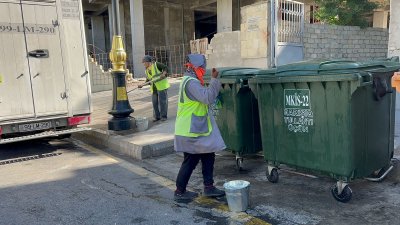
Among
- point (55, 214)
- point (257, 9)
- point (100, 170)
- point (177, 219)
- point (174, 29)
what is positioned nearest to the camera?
point (177, 219)

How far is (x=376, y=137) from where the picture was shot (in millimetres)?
3971

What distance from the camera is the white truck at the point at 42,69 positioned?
6.14 m

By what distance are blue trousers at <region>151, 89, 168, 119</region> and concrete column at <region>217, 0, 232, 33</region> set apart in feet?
36.9

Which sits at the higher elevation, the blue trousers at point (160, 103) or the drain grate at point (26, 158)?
the blue trousers at point (160, 103)

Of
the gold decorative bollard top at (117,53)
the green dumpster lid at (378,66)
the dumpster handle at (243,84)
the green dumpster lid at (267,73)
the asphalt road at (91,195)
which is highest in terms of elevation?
the gold decorative bollard top at (117,53)

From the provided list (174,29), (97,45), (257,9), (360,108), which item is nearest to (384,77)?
(360,108)

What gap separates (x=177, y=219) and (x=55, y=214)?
131cm

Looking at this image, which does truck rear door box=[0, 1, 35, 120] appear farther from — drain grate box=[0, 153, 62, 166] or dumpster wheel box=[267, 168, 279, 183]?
dumpster wheel box=[267, 168, 279, 183]

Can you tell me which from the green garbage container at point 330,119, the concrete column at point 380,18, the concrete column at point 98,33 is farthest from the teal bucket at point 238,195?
the concrete column at point 98,33

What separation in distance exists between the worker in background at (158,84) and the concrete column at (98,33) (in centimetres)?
1796

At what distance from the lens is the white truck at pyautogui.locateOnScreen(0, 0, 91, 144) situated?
242 inches

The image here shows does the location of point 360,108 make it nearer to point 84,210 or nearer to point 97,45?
point 84,210

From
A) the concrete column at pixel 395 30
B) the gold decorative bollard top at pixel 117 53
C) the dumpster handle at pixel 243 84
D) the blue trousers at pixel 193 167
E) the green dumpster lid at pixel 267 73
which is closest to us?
the blue trousers at pixel 193 167

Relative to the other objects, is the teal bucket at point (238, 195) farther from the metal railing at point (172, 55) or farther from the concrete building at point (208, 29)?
the metal railing at point (172, 55)
